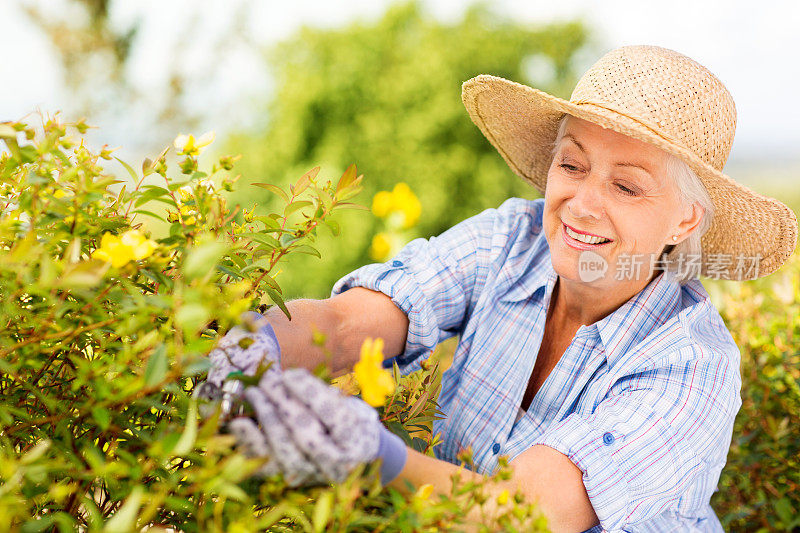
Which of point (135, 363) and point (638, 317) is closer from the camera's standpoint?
point (135, 363)

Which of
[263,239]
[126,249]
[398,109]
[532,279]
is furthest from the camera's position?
[398,109]

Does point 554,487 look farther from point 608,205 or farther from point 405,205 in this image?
point 405,205

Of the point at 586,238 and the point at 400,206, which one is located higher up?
the point at 400,206

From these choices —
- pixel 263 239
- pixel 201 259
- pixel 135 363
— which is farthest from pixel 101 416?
pixel 263 239

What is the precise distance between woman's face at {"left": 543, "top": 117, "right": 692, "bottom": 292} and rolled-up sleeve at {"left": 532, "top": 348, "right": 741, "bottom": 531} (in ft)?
0.93

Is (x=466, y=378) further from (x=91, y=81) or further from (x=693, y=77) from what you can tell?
(x=91, y=81)

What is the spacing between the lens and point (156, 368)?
709mm

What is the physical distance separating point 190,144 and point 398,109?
547 centimetres

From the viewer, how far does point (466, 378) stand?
1.79 m

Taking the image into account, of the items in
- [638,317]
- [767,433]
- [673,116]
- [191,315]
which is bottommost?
[767,433]

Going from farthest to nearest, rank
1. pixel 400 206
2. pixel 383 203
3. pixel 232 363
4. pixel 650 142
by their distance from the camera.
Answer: pixel 400 206 < pixel 383 203 < pixel 650 142 < pixel 232 363

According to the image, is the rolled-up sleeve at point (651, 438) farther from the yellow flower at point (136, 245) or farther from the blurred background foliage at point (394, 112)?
the blurred background foliage at point (394, 112)

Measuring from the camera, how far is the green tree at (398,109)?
6.15 meters

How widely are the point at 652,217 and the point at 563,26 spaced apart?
18.1 ft
